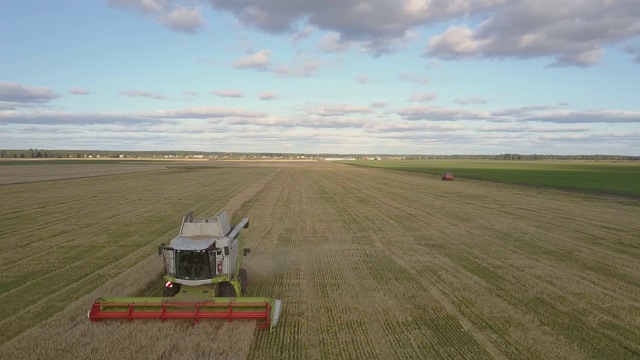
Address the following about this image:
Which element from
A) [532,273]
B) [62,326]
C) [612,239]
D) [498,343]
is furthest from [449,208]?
[62,326]

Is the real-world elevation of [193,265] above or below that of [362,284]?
above

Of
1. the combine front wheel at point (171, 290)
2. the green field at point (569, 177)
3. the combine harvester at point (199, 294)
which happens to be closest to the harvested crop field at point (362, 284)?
the combine harvester at point (199, 294)

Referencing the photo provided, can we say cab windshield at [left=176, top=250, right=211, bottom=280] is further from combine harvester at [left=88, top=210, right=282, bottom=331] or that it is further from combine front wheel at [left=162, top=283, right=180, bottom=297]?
combine front wheel at [left=162, top=283, right=180, bottom=297]

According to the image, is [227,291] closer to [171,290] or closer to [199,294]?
[199,294]

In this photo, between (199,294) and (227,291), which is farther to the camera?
(227,291)

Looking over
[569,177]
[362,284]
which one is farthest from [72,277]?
[569,177]

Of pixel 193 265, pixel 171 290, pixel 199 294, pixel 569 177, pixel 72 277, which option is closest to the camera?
pixel 193 265
